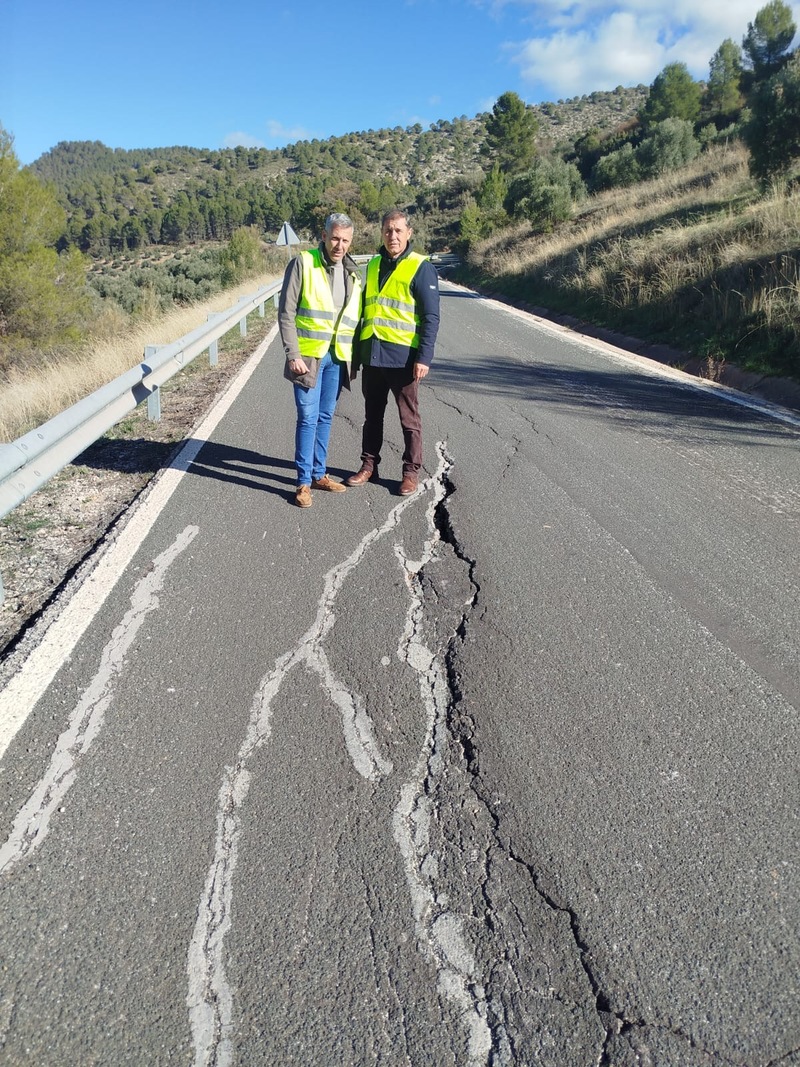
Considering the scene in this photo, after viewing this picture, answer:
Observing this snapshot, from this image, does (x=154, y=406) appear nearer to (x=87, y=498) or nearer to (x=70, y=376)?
(x=87, y=498)

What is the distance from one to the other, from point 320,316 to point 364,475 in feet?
3.82

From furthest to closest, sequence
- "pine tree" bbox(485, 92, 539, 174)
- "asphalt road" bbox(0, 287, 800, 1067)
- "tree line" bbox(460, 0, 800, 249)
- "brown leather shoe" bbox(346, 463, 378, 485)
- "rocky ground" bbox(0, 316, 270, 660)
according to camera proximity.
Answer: "pine tree" bbox(485, 92, 539, 174), "tree line" bbox(460, 0, 800, 249), "brown leather shoe" bbox(346, 463, 378, 485), "rocky ground" bbox(0, 316, 270, 660), "asphalt road" bbox(0, 287, 800, 1067)

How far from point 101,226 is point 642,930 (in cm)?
10435

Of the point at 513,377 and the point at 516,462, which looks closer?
the point at 516,462

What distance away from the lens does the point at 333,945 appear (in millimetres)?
1982

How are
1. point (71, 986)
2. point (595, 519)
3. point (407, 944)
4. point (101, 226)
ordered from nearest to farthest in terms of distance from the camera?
1. point (71, 986)
2. point (407, 944)
3. point (595, 519)
4. point (101, 226)

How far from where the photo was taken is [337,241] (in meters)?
4.81

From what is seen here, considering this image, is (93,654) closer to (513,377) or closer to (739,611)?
(739,611)

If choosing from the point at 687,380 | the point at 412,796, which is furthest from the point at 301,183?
the point at 412,796

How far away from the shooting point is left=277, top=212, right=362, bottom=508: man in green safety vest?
193 inches

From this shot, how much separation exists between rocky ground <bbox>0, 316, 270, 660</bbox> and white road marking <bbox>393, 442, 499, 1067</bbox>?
1.83 m

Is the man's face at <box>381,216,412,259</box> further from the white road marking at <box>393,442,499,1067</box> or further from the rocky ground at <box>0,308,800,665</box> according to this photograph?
the white road marking at <box>393,442,499,1067</box>

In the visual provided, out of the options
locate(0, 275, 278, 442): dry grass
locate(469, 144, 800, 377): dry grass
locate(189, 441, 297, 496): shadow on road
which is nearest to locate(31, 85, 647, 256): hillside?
locate(469, 144, 800, 377): dry grass

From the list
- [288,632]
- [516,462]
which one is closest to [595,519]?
[516,462]
